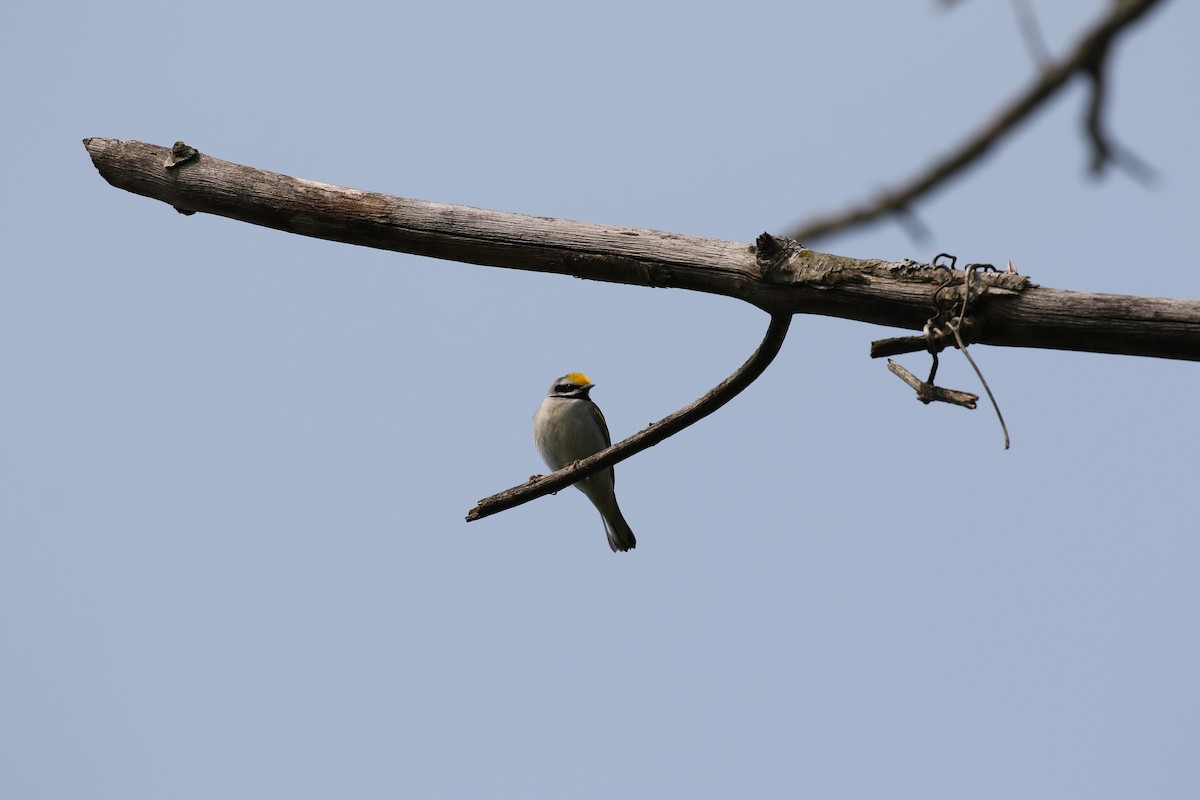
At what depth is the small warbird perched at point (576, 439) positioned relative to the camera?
9.98 metres

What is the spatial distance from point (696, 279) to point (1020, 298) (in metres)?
1.19

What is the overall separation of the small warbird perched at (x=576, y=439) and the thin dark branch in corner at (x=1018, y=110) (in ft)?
27.6

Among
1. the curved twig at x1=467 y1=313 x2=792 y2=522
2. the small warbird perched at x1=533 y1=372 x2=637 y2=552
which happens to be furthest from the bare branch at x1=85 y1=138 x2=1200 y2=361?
the small warbird perched at x1=533 y1=372 x2=637 y2=552

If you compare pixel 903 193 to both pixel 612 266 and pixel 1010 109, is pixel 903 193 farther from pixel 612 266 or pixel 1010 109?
pixel 612 266

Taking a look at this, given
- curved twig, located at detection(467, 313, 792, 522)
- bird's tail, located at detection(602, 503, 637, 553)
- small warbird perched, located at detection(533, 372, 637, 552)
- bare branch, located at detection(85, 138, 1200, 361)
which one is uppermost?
bare branch, located at detection(85, 138, 1200, 361)

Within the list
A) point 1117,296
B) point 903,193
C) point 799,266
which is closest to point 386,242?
point 799,266

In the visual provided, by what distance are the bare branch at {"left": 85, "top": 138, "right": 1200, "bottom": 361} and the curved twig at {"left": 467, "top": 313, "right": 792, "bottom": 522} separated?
0.52ft

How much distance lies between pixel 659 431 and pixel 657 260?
31.8 inches

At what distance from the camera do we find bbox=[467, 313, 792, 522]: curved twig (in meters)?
3.99

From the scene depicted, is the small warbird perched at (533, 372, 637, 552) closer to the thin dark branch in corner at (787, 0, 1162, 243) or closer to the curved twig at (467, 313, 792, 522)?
the curved twig at (467, 313, 792, 522)

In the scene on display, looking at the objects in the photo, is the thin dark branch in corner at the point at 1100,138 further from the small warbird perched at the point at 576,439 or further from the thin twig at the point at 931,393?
the small warbird perched at the point at 576,439

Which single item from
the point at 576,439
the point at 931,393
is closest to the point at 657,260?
the point at 931,393

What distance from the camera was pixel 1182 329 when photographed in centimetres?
322

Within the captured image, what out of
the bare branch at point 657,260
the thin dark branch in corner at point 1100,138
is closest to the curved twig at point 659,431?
the bare branch at point 657,260
